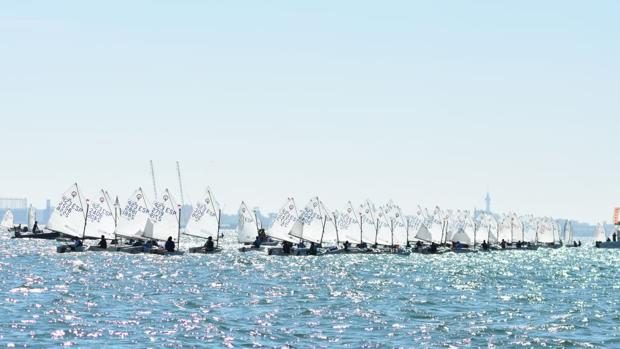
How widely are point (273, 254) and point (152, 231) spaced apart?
13858 mm

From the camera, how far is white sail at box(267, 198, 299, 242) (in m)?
126

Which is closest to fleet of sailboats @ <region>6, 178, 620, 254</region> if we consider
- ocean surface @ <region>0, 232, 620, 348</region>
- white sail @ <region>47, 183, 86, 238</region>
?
white sail @ <region>47, 183, 86, 238</region>

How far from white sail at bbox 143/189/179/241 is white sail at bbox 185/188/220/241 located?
20.4 ft

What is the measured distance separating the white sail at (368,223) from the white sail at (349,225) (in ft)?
4.34

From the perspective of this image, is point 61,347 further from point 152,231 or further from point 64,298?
point 152,231

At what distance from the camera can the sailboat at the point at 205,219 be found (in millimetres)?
120312

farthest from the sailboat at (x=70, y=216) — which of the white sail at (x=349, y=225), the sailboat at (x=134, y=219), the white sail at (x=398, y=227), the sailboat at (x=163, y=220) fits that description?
the white sail at (x=398, y=227)

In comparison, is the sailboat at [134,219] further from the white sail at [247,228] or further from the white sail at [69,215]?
the white sail at [247,228]

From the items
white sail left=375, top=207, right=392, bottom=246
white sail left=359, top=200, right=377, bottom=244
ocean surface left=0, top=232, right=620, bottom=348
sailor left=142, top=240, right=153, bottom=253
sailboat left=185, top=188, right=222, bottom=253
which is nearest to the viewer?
ocean surface left=0, top=232, right=620, bottom=348

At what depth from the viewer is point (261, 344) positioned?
42531mm

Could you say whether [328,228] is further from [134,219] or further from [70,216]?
[70,216]

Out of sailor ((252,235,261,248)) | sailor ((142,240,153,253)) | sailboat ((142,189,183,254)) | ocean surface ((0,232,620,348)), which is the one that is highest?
sailboat ((142,189,183,254))

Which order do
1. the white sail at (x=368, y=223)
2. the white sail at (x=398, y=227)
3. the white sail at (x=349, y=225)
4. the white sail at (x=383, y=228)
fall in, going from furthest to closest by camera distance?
the white sail at (x=398, y=227) → the white sail at (x=383, y=228) → the white sail at (x=368, y=223) → the white sail at (x=349, y=225)

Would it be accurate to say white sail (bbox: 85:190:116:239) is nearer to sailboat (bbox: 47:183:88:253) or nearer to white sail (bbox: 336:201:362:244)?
sailboat (bbox: 47:183:88:253)
